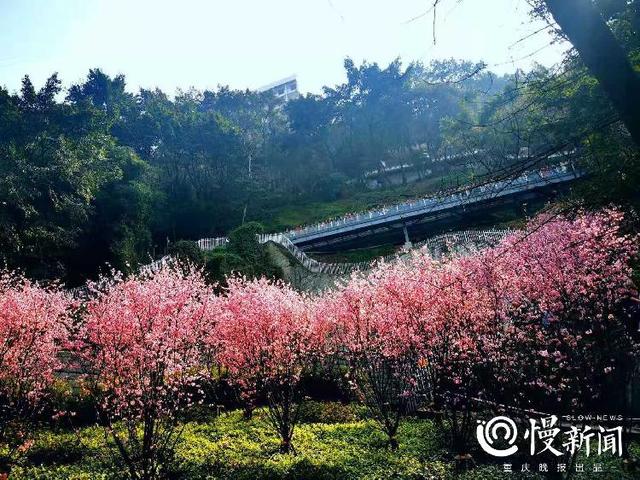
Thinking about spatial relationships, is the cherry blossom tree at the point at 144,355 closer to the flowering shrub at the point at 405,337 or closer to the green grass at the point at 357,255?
the flowering shrub at the point at 405,337

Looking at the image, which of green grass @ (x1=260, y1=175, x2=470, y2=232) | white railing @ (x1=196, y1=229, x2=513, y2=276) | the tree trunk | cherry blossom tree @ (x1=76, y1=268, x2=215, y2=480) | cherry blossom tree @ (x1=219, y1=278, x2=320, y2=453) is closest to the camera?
the tree trunk

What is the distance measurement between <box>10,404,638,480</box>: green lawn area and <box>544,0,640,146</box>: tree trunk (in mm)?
7959

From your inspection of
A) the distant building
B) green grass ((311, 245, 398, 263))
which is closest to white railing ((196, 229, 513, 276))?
green grass ((311, 245, 398, 263))

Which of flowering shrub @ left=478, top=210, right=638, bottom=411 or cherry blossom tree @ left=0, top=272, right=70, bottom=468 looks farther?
cherry blossom tree @ left=0, top=272, right=70, bottom=468

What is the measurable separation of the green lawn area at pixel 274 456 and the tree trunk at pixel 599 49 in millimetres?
7959

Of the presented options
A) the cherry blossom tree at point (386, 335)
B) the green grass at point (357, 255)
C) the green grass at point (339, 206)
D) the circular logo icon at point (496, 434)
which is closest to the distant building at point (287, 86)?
the green grass at point (339, 206)

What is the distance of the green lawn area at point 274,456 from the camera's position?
9.16 metres

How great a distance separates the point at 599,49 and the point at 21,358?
14.1 meters

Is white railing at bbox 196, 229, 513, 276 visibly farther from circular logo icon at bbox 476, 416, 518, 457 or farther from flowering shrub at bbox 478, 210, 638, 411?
circular logo icon at bbox 476, 416, 518, 457

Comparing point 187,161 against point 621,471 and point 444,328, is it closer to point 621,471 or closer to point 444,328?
point 444,328

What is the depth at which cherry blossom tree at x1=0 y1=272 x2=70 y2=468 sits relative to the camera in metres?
11.6

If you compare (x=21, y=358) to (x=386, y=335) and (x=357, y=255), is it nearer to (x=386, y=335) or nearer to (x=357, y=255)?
(x=386, y=335)

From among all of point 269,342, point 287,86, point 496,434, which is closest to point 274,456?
point 269,342

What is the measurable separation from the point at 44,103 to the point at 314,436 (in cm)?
3333
